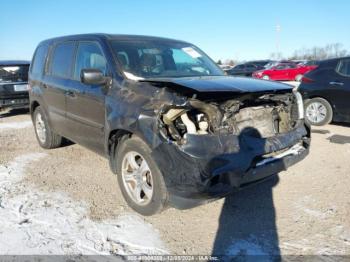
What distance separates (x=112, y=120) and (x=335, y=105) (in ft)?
19.2

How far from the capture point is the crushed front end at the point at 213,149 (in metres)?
2.83

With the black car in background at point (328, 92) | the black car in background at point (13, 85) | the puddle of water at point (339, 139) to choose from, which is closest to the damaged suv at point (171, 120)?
the puddle of water at point (339, 139)

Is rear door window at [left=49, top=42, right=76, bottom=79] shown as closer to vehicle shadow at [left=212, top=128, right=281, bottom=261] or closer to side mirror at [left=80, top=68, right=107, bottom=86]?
side mirror at [left=80, top=68, right=107, bottom=86]

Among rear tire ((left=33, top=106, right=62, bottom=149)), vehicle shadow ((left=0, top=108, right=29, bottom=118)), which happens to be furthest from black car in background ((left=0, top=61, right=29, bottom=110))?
rear tire ((left=33, top=106, right=62, bottom=149))

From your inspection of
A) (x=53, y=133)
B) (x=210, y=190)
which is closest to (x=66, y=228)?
(x=210, y=190)

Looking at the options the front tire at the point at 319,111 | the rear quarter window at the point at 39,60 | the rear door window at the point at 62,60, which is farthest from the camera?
the front tire at the point at 319,111

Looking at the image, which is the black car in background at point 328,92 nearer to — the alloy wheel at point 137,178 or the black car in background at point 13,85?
the alloy wheel at point 137,178

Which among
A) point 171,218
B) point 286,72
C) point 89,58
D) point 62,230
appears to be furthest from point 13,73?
point 286,72

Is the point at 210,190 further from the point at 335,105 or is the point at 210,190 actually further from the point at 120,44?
the point at 335,105

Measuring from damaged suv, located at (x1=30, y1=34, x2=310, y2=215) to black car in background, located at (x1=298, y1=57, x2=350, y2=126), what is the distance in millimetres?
3979

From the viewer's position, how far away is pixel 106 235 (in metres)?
3.15

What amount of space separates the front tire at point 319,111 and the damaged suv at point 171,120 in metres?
4.07

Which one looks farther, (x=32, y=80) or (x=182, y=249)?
(x=32, y=80)

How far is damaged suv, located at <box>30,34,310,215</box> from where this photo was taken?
9.49ft
